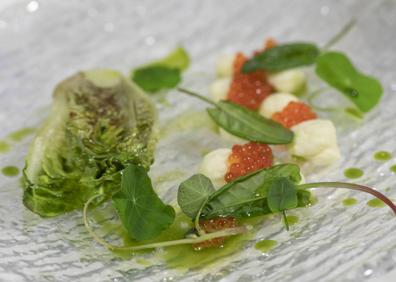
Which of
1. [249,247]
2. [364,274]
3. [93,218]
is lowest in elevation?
[364,274]

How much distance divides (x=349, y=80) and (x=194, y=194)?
87cm

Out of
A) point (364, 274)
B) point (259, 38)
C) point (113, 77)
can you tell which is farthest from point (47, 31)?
point (364, 274)

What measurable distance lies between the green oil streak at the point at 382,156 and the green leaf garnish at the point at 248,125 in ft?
0.92

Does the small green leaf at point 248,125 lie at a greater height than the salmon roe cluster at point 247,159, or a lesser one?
greater

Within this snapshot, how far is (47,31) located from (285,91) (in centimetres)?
100

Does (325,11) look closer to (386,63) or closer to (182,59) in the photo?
(386,63)

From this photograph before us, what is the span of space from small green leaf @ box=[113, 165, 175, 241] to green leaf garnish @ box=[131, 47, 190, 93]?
825 mm

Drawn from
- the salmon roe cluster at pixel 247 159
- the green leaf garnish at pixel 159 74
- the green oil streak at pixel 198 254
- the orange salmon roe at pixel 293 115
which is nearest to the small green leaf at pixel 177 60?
the green leaf garnish at pixel 159 74

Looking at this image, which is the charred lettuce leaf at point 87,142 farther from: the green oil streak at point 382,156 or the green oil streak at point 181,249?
the green oil streak at point 382,156

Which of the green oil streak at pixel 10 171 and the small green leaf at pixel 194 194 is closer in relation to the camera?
the small green leaf at pixel 194 194

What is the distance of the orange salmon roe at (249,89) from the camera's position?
7.87 feet

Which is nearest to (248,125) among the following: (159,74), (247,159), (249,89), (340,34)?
(247,159)

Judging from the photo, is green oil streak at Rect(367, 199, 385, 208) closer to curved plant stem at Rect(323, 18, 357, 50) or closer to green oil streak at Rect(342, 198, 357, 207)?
green oil streak at Rect(342, 198, 357, 207)

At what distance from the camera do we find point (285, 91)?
8.16 feet
